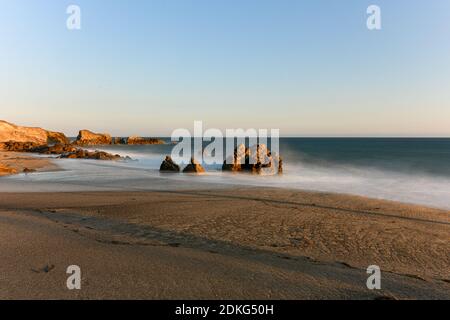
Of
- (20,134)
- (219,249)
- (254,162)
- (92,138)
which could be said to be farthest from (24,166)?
(92,138)

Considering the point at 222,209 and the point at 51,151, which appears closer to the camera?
the point at 222,209

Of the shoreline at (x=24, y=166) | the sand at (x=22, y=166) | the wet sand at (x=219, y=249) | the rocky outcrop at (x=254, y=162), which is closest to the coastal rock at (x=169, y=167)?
the rocky outcrop at (x=254, y=162)

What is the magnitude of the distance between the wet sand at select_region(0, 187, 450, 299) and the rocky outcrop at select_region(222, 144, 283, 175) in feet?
53.0

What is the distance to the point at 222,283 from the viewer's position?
6.27 meters

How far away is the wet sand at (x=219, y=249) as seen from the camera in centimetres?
606

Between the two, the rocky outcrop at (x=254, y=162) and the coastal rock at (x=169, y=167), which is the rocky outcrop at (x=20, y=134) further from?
the rocky outcrop at (x=254, y=162)

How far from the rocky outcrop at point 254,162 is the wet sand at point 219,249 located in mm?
Answer: 16170

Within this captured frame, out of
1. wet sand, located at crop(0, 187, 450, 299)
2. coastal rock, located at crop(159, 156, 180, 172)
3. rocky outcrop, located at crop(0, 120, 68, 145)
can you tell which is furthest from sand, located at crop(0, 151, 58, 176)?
rocky outcrop, located at crop(0, 120, 68, 145)

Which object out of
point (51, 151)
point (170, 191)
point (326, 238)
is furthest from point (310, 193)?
point (51, 151)

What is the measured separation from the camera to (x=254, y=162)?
31.8 m

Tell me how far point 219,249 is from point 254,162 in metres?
23.6

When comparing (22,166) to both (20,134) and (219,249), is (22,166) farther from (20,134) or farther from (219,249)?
(20,134)
